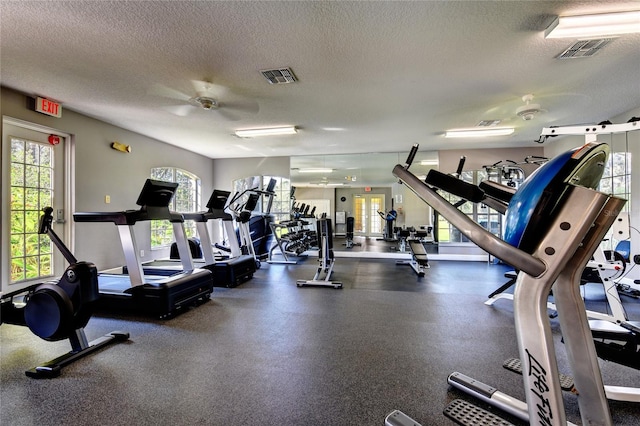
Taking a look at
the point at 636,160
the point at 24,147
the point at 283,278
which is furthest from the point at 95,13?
the point at 636,160

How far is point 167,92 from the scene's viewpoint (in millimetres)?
3797

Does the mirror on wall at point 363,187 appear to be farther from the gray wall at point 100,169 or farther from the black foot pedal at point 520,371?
the black foot pedal at point 520,371

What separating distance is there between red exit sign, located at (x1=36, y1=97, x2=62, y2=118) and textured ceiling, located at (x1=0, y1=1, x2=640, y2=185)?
0.15 m

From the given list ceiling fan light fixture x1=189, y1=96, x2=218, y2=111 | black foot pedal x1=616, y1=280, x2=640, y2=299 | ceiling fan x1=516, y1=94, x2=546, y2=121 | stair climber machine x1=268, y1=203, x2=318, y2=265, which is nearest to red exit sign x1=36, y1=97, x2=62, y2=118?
ceiling fan light fixture x1=189, y1=96, x2=218, y2=111

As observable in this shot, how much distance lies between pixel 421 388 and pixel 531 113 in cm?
405

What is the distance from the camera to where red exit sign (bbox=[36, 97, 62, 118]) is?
3955 millimetres

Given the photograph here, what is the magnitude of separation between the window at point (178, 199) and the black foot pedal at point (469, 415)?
593cm

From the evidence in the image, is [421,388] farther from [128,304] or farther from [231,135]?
[231,135]

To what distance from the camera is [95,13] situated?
7.56 feet

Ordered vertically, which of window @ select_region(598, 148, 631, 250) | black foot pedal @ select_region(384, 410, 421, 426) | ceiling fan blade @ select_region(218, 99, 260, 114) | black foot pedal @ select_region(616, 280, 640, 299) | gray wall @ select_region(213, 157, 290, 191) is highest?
ceiling fan blade @ select_region(218, 99, 260, 114)

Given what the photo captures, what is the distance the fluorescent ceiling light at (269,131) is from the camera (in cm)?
538

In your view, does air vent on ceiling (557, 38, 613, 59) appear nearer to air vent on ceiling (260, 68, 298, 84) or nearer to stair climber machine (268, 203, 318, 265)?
air vent on ceiling (260, 68, 298, 84)

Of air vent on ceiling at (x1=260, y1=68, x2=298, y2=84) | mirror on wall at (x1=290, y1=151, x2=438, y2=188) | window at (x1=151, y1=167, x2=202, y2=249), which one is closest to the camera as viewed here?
air vent on ceiling at (x1=260, y1=68, x2=298, y2=84)

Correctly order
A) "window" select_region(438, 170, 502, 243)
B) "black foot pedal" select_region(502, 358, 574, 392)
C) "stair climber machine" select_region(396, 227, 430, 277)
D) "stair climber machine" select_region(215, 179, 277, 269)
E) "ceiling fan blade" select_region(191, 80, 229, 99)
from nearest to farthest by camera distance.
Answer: "black foot pedal" select_region(502, 358, 574, 392) → "ceiling fan blade" select_region(191, 80, 229, 99) → "stair climber machine" select_region(396, 227, 430, 277) → "stair climber machine" select_region(215, 179, 277, 269) → "window" select_region(438, 170, 502, 243)
